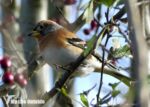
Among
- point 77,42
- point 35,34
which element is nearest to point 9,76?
point 77,42

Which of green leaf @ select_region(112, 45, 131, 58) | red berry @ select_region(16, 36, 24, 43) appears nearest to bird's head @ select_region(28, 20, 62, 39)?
red berry @ select_region(16, 36, 24, 43)

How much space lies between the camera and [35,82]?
14.7 ft

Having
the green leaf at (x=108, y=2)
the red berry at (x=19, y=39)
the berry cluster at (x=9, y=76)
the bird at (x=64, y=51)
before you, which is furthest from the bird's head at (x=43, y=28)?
the green leaf at (x=108, y=2)

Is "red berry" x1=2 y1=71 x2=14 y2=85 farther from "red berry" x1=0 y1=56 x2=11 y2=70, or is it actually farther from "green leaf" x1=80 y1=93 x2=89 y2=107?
"green leaf" x1=80 y1=93 x2=89 y2=107

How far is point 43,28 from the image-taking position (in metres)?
4.78

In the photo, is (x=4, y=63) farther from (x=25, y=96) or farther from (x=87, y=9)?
(x=87, y=9)

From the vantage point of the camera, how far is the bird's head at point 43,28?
4683 mm

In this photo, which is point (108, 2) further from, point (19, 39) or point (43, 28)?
point (43, 28)

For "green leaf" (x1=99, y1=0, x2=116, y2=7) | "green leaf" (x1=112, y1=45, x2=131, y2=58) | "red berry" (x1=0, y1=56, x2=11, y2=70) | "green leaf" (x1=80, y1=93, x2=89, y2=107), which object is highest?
"green leaf" (x1=99, y1=0, x2=116, y2=7)

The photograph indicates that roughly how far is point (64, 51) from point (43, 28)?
75cm

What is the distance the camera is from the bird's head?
468cm

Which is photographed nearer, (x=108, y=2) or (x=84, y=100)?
(x=108, y=2)

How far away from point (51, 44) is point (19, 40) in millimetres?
408

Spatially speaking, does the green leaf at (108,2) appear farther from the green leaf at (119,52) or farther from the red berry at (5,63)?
the red berry at (5,63)
